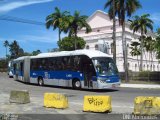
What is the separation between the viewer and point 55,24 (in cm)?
7225

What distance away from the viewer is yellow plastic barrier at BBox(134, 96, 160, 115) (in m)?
13.9

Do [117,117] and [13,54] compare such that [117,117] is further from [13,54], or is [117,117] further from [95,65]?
[13,54]

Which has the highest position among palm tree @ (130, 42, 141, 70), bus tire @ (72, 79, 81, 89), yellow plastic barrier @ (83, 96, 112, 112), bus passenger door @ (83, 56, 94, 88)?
palm tree @ (130, 42, 141, 70)

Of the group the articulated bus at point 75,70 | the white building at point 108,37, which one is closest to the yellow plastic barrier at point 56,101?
the articulated bus at point 75,70

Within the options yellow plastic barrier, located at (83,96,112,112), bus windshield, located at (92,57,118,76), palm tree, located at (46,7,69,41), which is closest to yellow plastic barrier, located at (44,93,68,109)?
yellow plastic barrier, located at (83,96,112,112)

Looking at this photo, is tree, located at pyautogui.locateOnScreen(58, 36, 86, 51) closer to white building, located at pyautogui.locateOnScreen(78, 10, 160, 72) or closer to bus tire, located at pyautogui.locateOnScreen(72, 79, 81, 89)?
white building, located at pyautogui.locateOnScreen(78, 10, 160, 72)

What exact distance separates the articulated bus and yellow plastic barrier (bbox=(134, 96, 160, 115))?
1362 cm

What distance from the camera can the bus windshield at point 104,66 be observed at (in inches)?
1105

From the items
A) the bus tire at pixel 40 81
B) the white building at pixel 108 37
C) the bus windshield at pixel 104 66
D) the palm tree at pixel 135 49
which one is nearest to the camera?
the bus windshield at pixel 104 66

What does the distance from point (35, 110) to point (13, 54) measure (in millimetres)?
145159

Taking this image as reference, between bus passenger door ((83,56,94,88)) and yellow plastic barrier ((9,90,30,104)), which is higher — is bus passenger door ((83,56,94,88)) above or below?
above

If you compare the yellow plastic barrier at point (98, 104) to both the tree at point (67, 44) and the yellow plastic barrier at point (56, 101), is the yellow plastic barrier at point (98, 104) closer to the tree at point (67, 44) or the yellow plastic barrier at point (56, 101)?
the yellow plastic barrier at point (56, 101)

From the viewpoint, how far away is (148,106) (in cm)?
1401

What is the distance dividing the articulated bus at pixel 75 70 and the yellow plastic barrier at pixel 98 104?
12.1m
